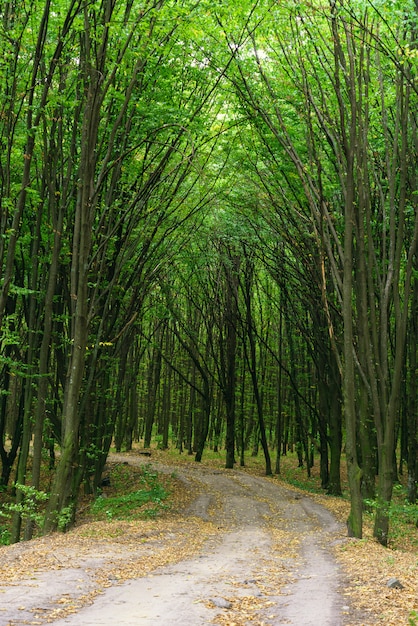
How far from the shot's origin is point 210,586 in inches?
254

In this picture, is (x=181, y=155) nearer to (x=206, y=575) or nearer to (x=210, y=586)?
(x=206, y=575)

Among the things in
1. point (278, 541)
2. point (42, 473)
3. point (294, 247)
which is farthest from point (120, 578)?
point (42, 473)

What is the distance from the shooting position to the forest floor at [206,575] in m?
5.12

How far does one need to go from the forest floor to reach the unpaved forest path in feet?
0.04

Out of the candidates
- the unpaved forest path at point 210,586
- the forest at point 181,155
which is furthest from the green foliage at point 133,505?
the unpaved forest path at point 210,586

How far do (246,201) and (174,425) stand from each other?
83.5 ft

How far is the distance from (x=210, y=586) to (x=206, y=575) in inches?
30.3

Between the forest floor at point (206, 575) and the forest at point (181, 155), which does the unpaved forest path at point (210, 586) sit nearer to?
the forest floor at point (206, 575)

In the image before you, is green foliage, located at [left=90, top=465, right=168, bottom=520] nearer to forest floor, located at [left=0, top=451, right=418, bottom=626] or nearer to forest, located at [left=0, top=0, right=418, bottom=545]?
forest floor, located at [left=0, top=451, right=418, bottom=626]

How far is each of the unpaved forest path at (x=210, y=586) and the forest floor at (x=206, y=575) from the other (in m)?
0.01

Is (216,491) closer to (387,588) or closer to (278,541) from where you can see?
(278,541)

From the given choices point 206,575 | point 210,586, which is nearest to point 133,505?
point 206,575

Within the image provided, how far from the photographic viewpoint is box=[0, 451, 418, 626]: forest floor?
5.12 metres

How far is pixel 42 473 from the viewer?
21.3 meters
